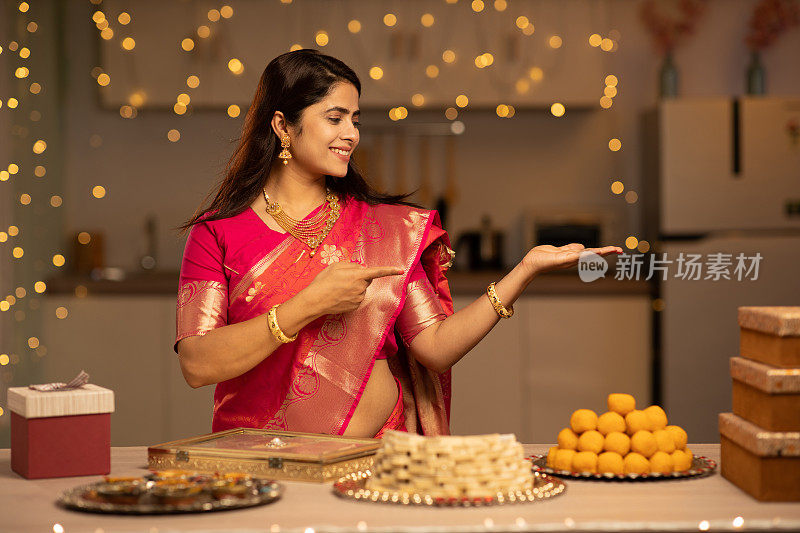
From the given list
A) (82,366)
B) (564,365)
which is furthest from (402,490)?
(82,366)

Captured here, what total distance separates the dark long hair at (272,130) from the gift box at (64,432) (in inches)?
22.7

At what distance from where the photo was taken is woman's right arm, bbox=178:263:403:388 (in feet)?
5.76

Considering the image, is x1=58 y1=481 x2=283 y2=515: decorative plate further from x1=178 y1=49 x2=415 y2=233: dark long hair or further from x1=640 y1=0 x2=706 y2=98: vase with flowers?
x1=640 y1=0 x2=706 y2=98: vase with flowers

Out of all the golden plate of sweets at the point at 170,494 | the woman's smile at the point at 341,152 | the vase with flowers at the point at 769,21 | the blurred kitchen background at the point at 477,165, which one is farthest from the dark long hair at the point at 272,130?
the vase with flowers at the point at 769,21

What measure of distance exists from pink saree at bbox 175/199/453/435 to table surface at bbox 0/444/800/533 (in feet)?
1.94

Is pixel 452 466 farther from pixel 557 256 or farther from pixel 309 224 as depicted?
pixel 309 224

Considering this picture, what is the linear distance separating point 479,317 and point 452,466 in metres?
0.62

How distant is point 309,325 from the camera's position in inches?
78.7

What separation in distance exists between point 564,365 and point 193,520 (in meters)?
2.99

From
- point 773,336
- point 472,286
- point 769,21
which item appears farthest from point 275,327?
point 769,21

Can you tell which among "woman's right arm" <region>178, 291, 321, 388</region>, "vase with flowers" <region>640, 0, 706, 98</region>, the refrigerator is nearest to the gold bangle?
"woman's right arm" <region>178, 291, 321, 388</region>

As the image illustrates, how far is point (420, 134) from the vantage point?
15.0ft

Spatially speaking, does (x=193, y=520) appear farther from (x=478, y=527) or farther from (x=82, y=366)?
(x=82, y=366)

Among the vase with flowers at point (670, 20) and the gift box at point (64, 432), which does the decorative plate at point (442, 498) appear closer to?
the gift box at point (64, 432)
